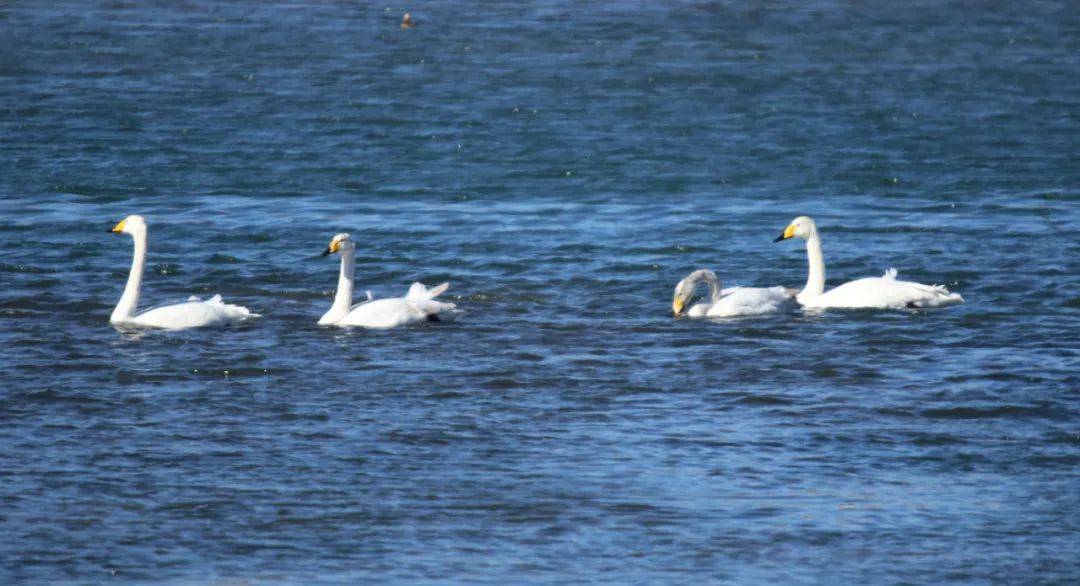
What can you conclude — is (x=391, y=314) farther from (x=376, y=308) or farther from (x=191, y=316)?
(x=191, y=316)

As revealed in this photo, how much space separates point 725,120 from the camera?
97.9ft

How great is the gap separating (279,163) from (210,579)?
1626 centimetres

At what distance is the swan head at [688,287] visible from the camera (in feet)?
53.9

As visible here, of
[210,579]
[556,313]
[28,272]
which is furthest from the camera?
[28,272]

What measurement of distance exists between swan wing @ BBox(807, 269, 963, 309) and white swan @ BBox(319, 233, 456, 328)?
3.00 m

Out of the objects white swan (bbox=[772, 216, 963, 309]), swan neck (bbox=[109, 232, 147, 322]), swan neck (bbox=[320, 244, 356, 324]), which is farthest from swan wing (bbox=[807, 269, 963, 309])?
swan neck (bbox=[109, 232, 147, 322])

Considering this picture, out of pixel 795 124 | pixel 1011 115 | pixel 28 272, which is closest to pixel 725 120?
pixel 795 124

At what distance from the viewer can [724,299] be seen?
53.4 ft

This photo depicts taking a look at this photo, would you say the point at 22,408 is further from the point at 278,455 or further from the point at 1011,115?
the point at 1011,115

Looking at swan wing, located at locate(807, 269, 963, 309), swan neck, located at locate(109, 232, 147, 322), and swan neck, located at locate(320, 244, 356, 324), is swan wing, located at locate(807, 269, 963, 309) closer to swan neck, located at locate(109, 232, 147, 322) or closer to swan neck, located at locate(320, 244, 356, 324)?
swan neck, located at locate(320, 244, 356, 324)

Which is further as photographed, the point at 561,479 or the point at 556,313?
the point at 556,313

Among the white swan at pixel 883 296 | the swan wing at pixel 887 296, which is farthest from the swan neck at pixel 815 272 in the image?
the swan wing at pixel 887 296

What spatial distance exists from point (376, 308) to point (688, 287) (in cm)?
242

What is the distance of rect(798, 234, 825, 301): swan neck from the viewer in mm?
17078
